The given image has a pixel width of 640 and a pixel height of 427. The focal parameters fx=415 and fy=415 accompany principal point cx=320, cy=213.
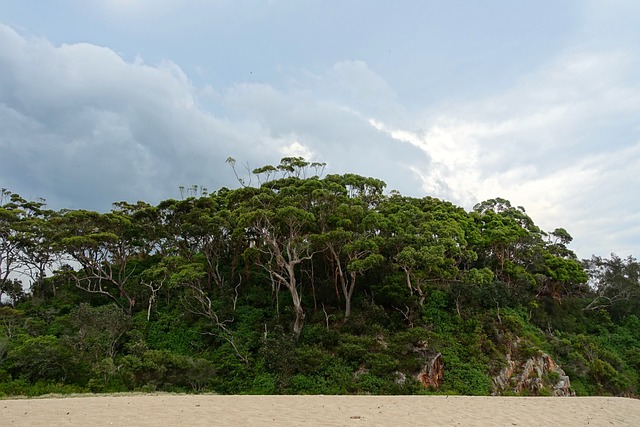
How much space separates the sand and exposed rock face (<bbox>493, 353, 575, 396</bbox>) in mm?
7796

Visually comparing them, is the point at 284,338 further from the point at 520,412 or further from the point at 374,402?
the point at 520,412

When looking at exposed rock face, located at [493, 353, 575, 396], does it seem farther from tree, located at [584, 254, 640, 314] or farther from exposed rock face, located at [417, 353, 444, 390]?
tree, located at [584, 254, 640, 314]

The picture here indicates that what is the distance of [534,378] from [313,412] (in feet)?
53.7

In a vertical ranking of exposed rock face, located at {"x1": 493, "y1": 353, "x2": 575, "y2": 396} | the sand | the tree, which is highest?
the tree

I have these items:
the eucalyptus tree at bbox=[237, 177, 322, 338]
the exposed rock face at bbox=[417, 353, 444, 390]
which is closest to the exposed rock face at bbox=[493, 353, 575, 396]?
the exposed rock face at bbox=[417, 353, 444, 390]

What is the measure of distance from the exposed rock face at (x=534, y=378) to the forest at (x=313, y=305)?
0.07 m

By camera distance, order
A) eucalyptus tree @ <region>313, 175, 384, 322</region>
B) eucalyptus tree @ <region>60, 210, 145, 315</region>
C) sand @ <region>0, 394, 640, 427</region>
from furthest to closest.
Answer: eucalyptus tree @ <region>60, 210, 145, 315</region>, eucalyptus tree @ <region>313, 175, 384, 322</region>, sand @ <region>0, 394, 640, 427</region>

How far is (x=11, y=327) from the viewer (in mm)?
23156

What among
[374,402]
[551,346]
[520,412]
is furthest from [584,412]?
[551,346]

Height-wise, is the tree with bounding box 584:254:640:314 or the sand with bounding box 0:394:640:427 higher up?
the tree with bounding box 584:254:640:314

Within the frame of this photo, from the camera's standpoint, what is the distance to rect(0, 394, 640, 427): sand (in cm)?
829

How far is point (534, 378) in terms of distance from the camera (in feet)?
69.2

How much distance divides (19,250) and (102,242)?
24.0ft

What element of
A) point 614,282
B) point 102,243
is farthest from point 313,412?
point 614,282
